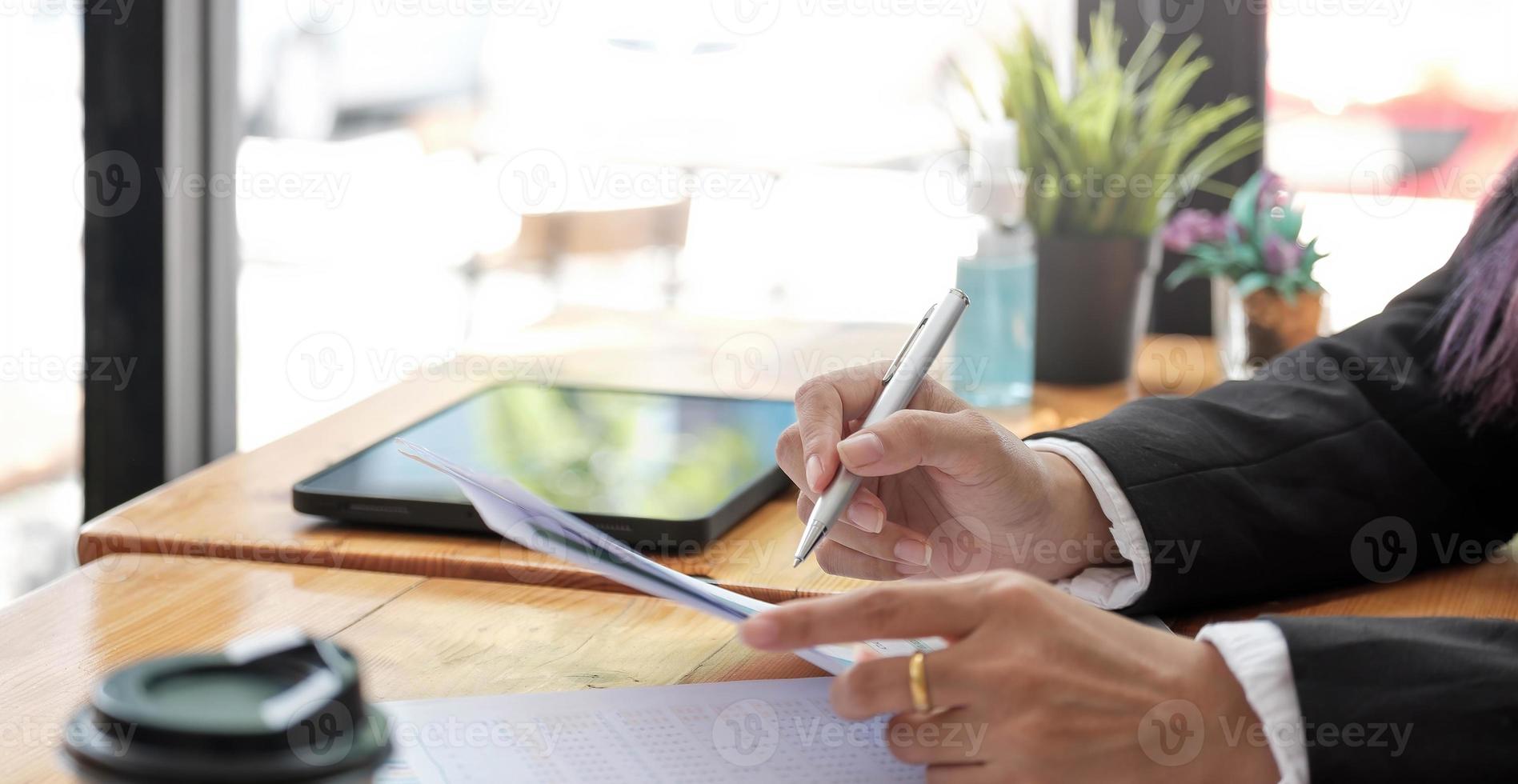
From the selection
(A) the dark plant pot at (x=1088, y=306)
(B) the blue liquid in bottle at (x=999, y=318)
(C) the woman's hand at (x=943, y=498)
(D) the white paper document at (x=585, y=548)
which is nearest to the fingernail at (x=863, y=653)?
(D) the white paper document at (x=585, y=548)

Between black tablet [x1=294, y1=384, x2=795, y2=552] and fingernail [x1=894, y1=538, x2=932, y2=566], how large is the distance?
138mm

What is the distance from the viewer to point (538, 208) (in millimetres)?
3967

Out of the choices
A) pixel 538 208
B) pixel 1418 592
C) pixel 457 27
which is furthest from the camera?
pixel 457 27

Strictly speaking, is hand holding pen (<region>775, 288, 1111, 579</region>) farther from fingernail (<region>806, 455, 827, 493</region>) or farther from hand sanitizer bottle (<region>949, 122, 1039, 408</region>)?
hand sanitizer bottle (<region>949, 122, 1039, 408</region>)

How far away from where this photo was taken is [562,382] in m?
1.34

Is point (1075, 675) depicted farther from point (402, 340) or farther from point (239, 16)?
point (402, 340)

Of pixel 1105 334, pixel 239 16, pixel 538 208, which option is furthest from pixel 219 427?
pixel 538 208

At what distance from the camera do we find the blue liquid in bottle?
136 cm

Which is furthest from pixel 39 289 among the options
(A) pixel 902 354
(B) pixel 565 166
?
(B) pixel 565 166

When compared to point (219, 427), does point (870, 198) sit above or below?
above

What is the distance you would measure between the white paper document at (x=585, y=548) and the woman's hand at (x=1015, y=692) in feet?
0.16

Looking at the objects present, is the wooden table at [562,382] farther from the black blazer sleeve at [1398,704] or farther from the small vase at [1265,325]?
the black blazer sleeve at [1398,704]

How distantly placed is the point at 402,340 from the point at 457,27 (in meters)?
1.75

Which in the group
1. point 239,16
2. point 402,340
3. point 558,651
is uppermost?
point 239,16
